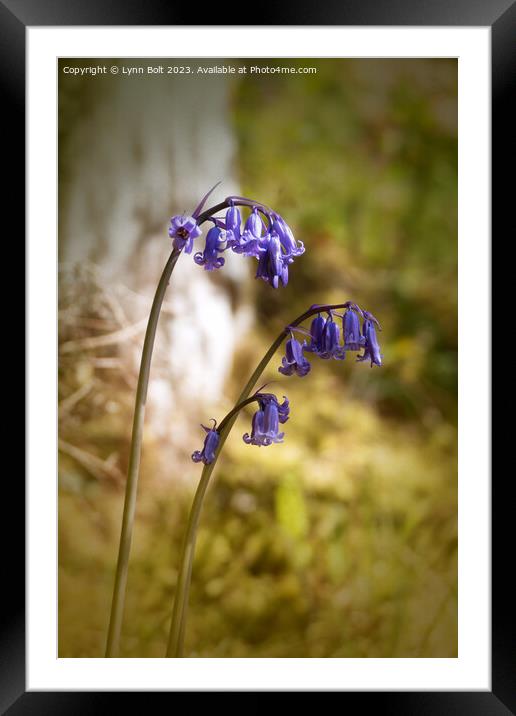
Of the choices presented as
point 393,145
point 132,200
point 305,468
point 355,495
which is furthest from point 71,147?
point 355,495

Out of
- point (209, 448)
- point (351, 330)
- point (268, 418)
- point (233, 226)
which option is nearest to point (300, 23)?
point (233, 226)

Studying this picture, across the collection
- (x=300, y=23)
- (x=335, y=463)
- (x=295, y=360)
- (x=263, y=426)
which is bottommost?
(x=335, y=463)

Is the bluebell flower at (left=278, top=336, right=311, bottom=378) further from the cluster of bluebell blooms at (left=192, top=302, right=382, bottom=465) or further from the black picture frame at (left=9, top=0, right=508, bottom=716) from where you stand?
the black picture frame at (left=9, top=0, right=508, bottom=716)

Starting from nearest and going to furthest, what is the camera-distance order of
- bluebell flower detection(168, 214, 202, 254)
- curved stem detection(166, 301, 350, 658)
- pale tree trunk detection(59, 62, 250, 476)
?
bluebell flower detection(168, 214, 202, 254) < curved stem detection(166, 301, 350, 658) < pale tree trunk detection(59, 62, 250, 476)

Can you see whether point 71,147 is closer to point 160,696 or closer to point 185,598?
point 185,598

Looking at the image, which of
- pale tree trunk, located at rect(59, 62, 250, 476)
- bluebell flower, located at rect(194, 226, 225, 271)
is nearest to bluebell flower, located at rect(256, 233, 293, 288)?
bluebell flower, located at rect(194, 226, 225, 271)

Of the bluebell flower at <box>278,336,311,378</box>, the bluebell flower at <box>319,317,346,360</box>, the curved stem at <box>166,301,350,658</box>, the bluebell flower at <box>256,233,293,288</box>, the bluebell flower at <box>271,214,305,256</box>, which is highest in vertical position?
the bluebell flower at <box>271,214,305,256</box>

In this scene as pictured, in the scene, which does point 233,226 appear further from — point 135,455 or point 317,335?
point 135,455

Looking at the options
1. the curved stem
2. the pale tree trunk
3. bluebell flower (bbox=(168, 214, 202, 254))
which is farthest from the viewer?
the pale tree trunk

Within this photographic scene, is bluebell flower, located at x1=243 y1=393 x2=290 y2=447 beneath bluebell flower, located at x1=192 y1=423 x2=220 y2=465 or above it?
above
